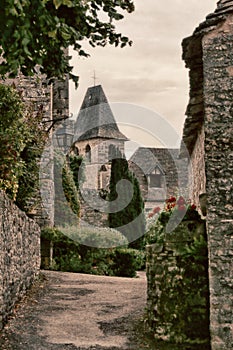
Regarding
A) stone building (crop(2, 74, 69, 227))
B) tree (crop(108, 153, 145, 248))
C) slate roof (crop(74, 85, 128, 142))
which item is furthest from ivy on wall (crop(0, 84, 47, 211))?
slate roof (crop(74, 85, 128, 142))

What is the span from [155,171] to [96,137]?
6.05m

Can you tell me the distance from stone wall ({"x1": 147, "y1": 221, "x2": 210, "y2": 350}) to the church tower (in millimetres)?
28704

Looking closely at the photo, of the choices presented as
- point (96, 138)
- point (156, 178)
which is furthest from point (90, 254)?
point (96, 138)

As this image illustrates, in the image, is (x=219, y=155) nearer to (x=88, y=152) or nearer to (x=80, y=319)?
(x=80, y=319)

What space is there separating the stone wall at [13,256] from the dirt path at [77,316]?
11.6 inches

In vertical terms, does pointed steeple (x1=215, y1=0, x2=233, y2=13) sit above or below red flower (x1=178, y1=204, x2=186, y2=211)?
above

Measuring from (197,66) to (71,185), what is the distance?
12543 millimetres

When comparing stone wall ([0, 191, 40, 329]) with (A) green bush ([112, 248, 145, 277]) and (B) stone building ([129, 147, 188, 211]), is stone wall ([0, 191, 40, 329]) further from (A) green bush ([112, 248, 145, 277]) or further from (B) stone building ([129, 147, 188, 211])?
(B) stone building ([129, 147, 188, 211])

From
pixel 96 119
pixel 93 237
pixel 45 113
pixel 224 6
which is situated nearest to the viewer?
pixel 224 6

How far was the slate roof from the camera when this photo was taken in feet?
134

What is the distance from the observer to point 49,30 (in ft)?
17.1

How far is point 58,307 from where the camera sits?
9516 millimetres

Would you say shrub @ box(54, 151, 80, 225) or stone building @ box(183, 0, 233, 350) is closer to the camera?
stone building @ box(183, 0, 233, 350)

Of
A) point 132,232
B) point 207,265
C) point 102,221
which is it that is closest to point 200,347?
point 207,265
